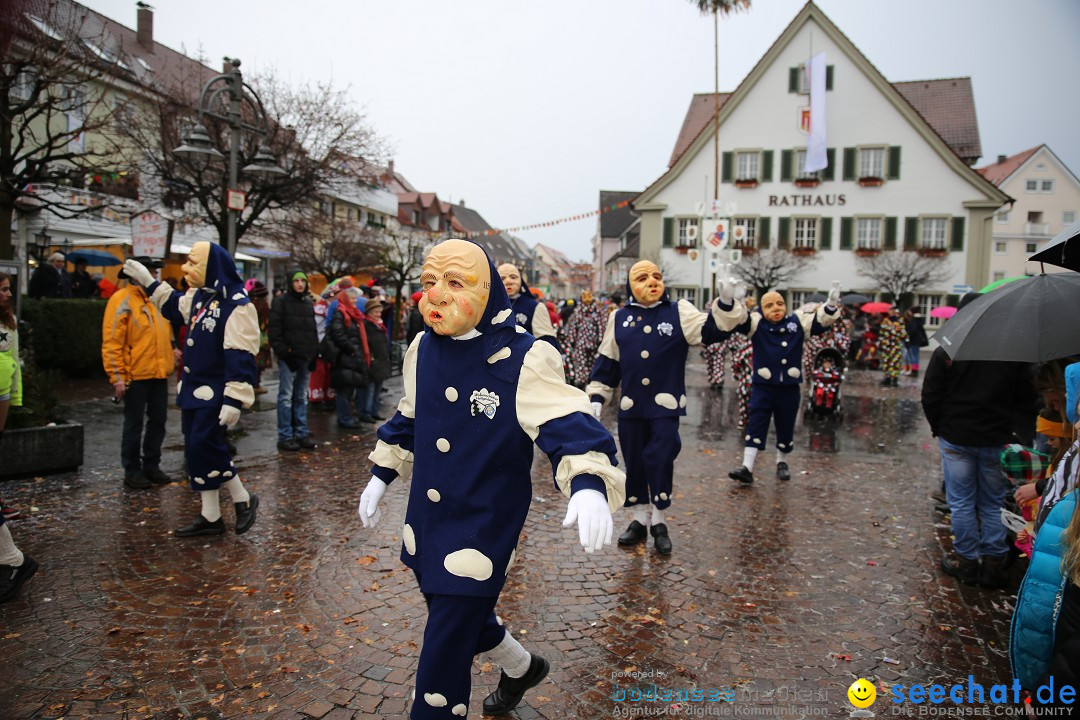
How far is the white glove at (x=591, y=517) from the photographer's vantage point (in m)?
2.41

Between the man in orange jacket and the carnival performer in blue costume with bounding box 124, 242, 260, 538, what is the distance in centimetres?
124

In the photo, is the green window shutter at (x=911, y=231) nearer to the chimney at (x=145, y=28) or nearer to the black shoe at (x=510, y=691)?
the black shoe at (x=510, y=691)

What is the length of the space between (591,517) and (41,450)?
6697 millimetres

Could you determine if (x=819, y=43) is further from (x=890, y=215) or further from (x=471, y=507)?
(x=471, y=507)

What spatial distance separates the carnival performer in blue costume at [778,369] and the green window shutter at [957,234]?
29.1 meters

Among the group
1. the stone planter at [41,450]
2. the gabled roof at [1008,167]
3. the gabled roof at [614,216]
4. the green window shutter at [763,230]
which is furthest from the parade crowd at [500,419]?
the gabled roof at [1008,167]

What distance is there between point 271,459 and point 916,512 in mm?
6879

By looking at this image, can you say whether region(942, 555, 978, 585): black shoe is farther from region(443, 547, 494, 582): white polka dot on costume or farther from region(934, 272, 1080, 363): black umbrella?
region(443, 547, 494, 582): white polka dot on costume

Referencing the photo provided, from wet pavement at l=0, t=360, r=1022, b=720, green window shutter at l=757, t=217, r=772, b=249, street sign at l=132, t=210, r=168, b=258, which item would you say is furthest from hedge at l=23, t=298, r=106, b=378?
green window shutter at l=757, t=217, r=772, b=249

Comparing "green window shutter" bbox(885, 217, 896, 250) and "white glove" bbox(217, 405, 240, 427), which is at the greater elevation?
"green window shutter" bbox(885, 217, 896, 250)

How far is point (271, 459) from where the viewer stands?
7.99 metres

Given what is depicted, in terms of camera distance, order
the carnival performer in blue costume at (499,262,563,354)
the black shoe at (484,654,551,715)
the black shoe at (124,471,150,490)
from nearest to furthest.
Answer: the black shoe at (484,654,551,715) < the black shoe at (124,471,150,490) < the carnival performer in blue costume at (499,262,563,354)

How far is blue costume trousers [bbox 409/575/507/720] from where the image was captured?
2.59m

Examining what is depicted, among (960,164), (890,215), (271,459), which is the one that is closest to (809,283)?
(890,215)
